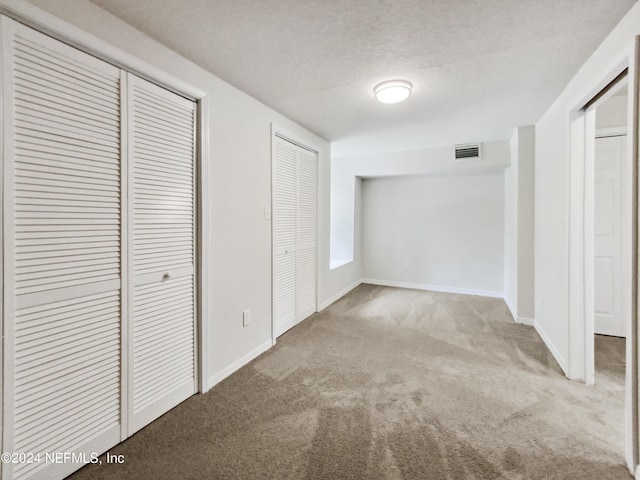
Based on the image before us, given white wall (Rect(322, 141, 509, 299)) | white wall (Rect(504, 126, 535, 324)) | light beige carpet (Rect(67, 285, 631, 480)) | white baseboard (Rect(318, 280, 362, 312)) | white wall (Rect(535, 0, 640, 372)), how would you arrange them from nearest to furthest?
1. light beige carpet (Rect(67, 285, 631, 480))
2. white wall (Rect(535, 0, 640, 372))
3. white wall (Rect(504, 126, 535, 324))
4. white baseboard (Rect(318, 280, 362, 312))
5. white wall (Rect(322, 141, 509, 299))

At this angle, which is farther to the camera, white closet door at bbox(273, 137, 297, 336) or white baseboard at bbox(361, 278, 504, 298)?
white baseboard at bbox(361, 278, 504, 298)

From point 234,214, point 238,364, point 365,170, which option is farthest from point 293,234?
point 365,170

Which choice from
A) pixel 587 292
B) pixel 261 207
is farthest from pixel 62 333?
pixel 587 292

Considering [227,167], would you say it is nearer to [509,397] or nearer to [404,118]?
[404,118]

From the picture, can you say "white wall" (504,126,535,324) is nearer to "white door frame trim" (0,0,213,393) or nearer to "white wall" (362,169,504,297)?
"white wall" (362,169,504,297)

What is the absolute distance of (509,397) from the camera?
1.95 m

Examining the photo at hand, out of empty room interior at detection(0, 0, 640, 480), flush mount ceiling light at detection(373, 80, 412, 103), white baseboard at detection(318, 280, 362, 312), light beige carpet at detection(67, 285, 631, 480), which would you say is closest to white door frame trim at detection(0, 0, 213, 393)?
empty room interior at detection(0, 0, 640, 480)

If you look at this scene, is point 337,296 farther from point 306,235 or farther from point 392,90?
point 392,90

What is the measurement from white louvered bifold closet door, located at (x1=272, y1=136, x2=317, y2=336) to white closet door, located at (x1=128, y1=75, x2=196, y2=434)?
0.96 meters

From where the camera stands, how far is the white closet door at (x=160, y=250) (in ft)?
5.36

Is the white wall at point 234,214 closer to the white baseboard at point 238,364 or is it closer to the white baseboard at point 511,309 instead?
the white baseboard at point 238,364

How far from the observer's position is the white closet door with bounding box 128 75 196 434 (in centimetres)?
163

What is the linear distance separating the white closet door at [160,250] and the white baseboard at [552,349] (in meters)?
2.77

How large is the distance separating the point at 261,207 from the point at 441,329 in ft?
7.66
